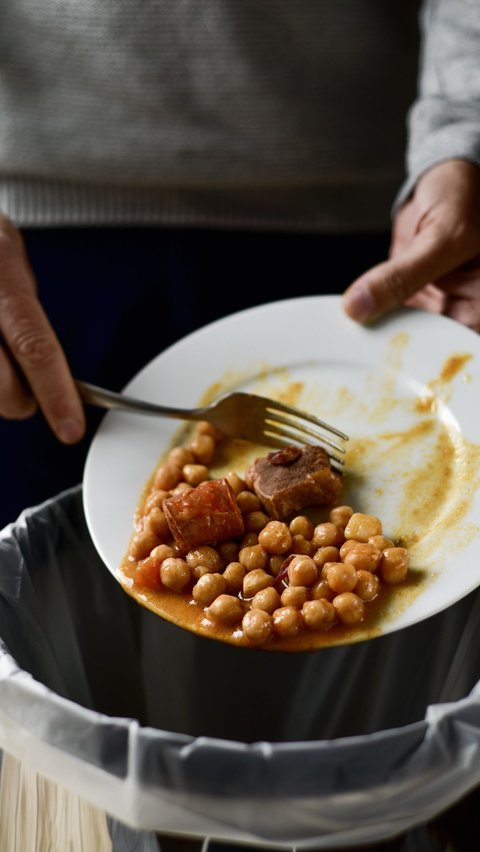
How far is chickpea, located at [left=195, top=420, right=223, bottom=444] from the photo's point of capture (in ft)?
3.34

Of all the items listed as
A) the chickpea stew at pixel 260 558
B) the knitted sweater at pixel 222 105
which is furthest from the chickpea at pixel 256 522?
the knitted sweater at pixel 222 105

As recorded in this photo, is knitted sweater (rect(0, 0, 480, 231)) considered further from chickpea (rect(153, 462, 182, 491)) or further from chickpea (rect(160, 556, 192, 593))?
chickpea (rect(160, 556, 192, 593))

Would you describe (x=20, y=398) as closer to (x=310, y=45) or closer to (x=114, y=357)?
(x=114, y=357)

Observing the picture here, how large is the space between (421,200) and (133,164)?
1.30 ft

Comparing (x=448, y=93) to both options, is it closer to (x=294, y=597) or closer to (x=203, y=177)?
(x=203, y=177)

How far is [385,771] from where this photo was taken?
65 centimetres

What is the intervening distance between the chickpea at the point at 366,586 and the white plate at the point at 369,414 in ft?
0.08

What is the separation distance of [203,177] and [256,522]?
54cm

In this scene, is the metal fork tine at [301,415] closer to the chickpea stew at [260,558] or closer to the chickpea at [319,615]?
the chickpea stew at [260,558]

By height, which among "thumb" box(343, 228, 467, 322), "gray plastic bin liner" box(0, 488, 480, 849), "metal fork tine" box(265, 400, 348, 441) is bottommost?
"gray plastic bin liner" box(0, 488, 480, 849)

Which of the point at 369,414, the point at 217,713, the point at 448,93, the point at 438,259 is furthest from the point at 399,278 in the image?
the point at 217,713

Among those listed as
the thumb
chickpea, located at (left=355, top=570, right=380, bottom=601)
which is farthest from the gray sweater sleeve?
chickpea, located at (left=355, top=570, right=380, bottom=601)

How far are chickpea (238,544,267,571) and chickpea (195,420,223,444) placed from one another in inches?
7.1

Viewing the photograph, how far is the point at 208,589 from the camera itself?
84cm
